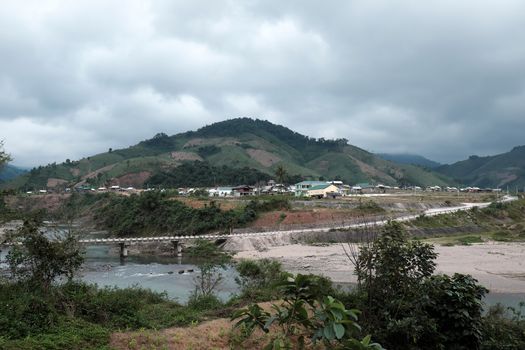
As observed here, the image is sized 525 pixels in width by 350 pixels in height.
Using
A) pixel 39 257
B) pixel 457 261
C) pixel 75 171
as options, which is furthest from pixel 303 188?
pixel 75 171

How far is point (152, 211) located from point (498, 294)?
66975mm

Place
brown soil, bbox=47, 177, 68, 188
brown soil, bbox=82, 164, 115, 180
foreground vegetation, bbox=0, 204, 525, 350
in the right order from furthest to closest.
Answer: brown soil, bbox=82, 164, 115, 180 < brown soil, bbox=47, 177, 68, 188 < foreground vegetation, bbox=0, 204, 525, 350

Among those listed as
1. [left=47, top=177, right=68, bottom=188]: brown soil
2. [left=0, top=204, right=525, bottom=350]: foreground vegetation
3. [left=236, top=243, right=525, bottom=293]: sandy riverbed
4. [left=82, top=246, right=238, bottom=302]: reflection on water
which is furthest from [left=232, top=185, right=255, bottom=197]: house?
[left=0, top=204, right=525, bottom=350]: foreground vegetation

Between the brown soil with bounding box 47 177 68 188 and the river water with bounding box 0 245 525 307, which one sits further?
the brown soil with bounding box 47 177 68 188

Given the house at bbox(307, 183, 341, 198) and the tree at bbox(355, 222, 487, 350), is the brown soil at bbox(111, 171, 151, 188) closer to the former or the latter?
the house at bbox(307, 183, 341, 198)

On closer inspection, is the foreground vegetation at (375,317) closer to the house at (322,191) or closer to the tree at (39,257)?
the tree at (39,257)

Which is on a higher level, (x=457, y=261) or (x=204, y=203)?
(x=204, y=203)

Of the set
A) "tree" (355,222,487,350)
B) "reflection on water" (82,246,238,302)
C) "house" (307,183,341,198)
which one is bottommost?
"reflection on water" (82,246,238,302)

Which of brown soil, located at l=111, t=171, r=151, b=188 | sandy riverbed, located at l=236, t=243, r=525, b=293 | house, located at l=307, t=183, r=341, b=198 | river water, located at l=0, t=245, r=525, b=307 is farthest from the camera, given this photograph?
brown soil, located at l=111, t=171, r=151, b=188

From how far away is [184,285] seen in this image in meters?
37.2

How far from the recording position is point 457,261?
4166cm

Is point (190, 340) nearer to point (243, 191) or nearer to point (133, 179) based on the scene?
point (243, 191)

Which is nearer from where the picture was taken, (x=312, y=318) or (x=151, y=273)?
(x=312, y=318)

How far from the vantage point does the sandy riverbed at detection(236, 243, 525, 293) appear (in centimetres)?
3439
